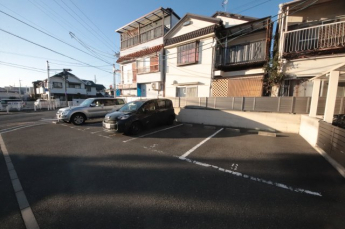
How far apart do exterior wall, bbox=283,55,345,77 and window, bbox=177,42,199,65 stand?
582cm

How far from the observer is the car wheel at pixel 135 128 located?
6.09 metres

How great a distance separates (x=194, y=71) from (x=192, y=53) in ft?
4.78

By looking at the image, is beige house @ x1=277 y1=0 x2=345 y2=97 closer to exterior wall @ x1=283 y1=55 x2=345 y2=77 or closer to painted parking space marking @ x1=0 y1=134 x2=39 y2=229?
exterior wall @ x1=283 y1=55 x2=345 y2=77

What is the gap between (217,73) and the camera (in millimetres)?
9883

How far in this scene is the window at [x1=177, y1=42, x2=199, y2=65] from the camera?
424 inches

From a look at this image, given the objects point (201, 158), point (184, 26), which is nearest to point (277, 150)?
point (201, 158)

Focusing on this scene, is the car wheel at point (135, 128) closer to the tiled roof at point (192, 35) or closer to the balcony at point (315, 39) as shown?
the tiled roof at point (192, 35)

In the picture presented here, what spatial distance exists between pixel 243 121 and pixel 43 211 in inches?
325

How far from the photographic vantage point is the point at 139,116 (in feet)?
20.9

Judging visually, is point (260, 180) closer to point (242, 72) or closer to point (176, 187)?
point (176, 187)

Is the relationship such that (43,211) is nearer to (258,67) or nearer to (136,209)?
(136,209)

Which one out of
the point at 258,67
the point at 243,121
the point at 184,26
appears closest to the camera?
the point at 243,121

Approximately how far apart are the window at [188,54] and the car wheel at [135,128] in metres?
7.18

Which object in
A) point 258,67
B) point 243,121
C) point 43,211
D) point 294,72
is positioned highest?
point 258,67
